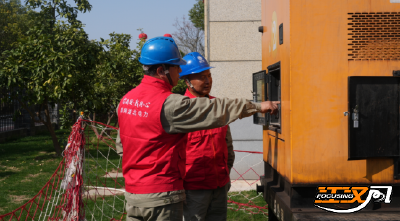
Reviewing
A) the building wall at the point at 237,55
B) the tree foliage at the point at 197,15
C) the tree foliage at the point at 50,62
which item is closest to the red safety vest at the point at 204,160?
the building wall at the point at 237,55

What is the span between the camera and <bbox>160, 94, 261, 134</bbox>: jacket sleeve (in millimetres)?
2568

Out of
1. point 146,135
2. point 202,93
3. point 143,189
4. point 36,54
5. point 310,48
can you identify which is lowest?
point 143,189

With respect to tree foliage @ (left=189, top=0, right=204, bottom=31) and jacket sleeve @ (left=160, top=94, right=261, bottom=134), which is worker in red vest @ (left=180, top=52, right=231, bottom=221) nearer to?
jacket sleeve @ (left=160, top=94, right=261, bottom=134)

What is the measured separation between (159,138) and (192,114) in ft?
0.87

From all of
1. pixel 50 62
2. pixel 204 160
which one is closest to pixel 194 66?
pixel 204 160

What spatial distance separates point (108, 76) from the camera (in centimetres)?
1573

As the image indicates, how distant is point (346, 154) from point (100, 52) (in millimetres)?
10492

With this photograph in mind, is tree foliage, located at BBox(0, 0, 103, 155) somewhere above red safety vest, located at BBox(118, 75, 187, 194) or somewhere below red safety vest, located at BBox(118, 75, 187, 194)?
above

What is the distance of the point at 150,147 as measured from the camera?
8.57 ft

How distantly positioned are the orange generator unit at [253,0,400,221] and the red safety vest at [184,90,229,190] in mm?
782

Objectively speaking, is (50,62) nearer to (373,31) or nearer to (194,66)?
(194,66)

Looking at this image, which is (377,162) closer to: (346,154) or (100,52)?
(346,154)

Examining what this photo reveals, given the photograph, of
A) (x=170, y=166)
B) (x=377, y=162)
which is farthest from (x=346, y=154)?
(x=170, y=166)

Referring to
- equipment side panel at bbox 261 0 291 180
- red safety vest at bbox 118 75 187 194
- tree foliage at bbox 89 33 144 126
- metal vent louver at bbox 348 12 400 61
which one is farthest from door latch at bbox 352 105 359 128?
tree foliage at bbox 89 33 144 126
